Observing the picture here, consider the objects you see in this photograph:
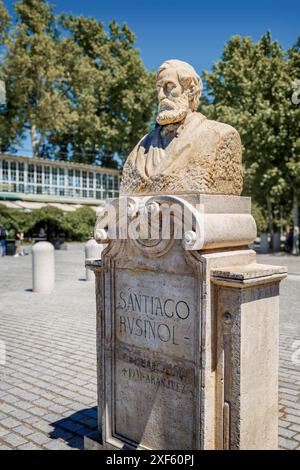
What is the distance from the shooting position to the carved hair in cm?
376

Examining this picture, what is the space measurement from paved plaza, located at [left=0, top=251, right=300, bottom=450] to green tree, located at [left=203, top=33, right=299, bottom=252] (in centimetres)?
A: 1417

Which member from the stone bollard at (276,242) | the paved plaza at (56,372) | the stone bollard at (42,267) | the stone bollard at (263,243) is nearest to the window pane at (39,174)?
the stone bollard at (263,243)

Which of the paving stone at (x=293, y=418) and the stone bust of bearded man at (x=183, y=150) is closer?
the stone bust of bearded man at (x=183, y=150)

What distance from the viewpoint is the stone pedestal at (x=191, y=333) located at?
10.8ft

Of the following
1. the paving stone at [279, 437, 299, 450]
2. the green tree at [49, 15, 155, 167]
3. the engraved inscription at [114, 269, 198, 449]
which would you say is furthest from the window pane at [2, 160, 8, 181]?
the paving stone at [279, 437, 299, 450]

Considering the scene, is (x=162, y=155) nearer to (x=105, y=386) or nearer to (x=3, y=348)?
(x=105, y=386)

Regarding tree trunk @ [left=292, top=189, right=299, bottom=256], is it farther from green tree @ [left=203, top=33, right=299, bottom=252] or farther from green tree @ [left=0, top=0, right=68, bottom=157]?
green tree @ [left=0, top=0, right=68, bottom=157]

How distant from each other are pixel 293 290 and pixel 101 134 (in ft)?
106

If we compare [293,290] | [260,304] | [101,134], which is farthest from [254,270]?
[101,134]

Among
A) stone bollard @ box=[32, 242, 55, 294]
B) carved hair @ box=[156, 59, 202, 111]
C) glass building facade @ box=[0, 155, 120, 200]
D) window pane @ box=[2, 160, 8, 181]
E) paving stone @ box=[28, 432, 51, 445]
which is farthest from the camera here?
glass building facade @ box=[0, 155, 120, 200]

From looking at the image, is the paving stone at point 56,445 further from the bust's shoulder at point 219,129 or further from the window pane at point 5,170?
the window pane at point 5,170

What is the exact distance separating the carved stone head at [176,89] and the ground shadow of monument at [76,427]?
331cm

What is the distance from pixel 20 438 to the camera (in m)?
4.55

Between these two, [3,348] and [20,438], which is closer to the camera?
[20,438]
